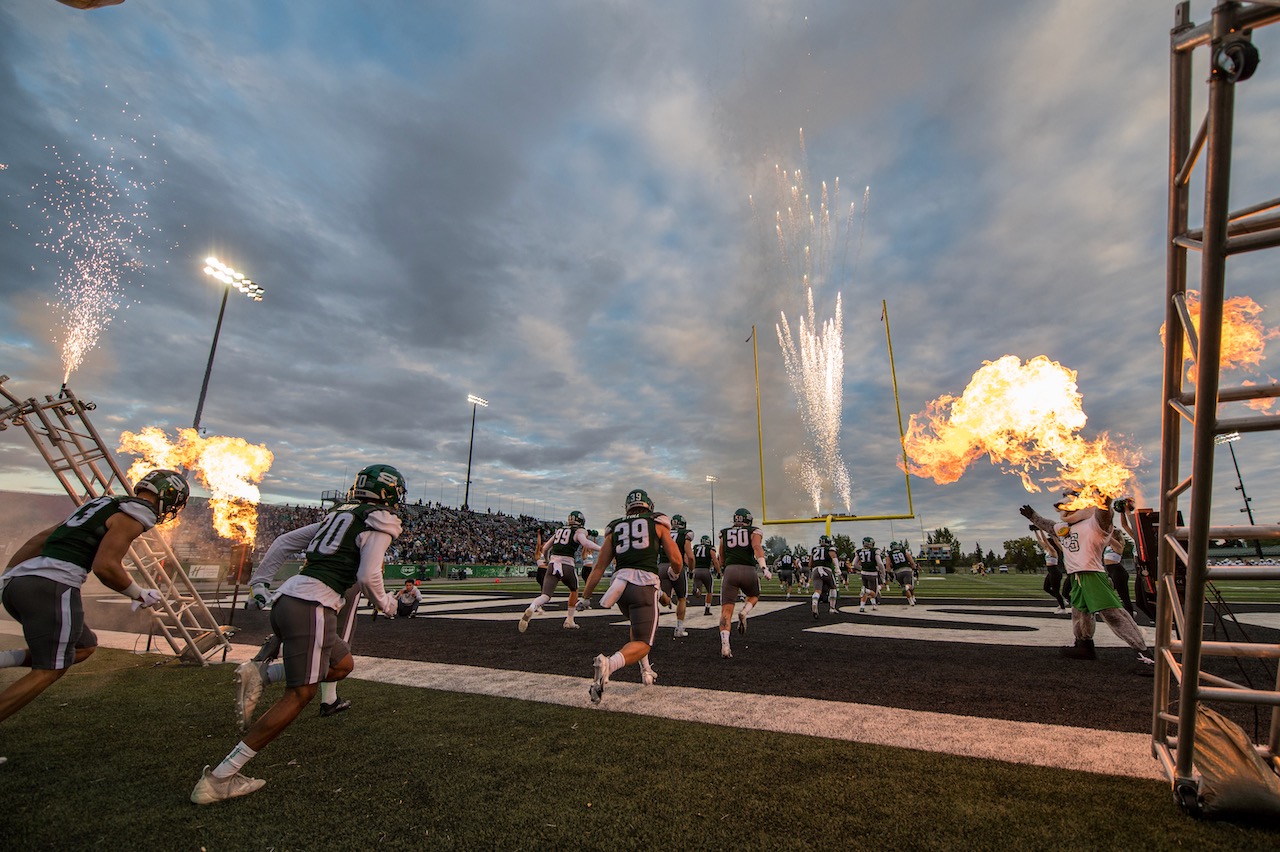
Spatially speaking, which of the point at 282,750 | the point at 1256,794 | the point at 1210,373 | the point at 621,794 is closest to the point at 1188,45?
the point at 1210,373

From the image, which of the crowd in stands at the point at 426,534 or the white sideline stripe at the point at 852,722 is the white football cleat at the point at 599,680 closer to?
the white sideline stripe at the point at 852,722

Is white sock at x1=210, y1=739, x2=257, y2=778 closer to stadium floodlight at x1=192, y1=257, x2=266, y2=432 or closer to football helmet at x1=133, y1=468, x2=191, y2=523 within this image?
football helmet at x1=133, y1=468, x2=191, y2=523

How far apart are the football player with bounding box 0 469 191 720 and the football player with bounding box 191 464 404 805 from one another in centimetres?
134

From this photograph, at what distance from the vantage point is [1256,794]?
106 inches

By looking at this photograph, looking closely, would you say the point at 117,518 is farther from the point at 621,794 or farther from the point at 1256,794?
the point at 1256,794

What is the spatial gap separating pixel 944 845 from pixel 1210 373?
2518mm

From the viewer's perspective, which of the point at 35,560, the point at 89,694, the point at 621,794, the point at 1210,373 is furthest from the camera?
the point at 89,694

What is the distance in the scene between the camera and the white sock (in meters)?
3.29

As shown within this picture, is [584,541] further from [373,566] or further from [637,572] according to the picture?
[373,566]

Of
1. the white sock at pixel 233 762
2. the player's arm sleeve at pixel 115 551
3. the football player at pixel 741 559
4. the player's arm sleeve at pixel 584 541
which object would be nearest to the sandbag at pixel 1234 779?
the white sock at pixel 233 762

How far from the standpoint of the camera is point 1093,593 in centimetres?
726

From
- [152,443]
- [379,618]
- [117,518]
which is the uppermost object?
[152,443]

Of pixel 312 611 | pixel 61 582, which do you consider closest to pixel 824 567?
pixel 312 611

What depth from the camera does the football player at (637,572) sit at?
18.7 feet
